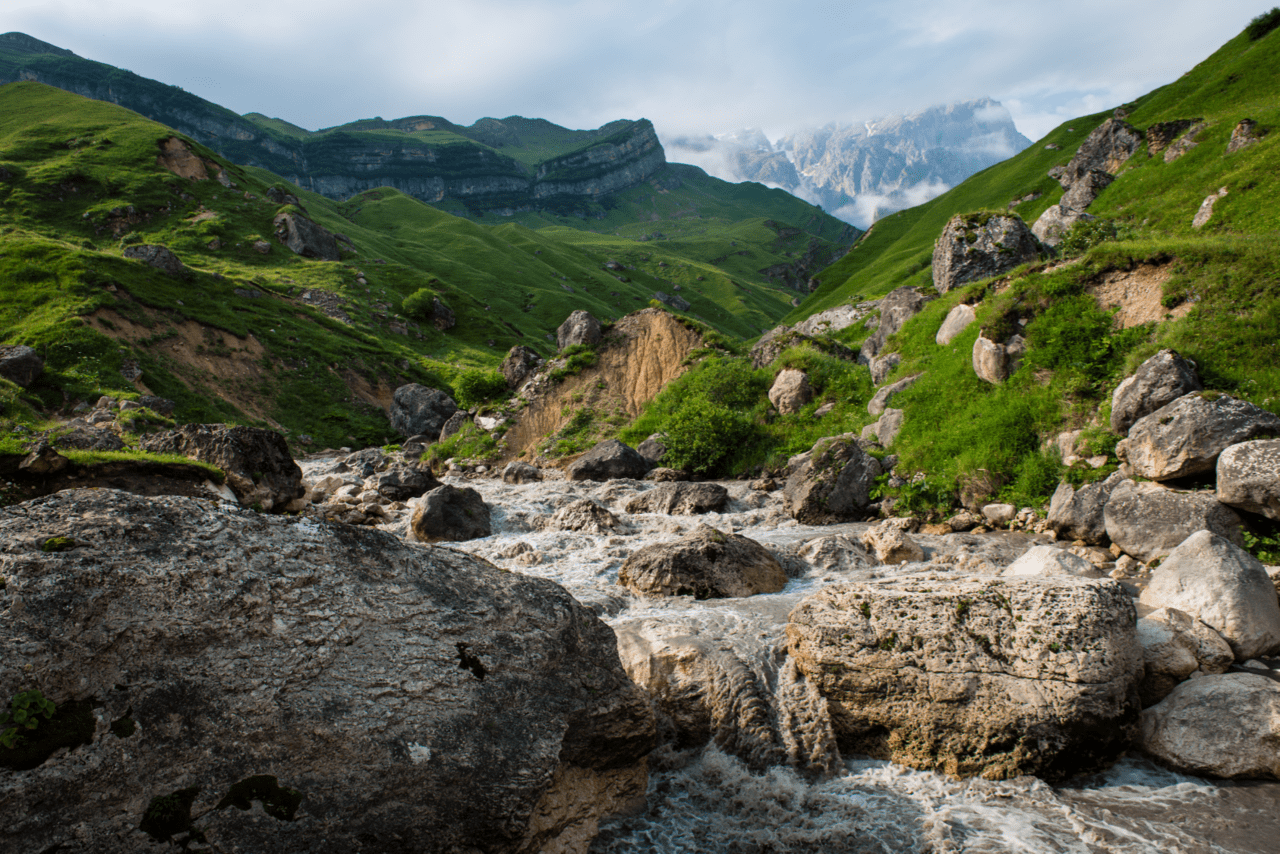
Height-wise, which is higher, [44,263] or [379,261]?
[379,261]

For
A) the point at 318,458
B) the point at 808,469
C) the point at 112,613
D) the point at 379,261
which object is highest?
the point at 379,261

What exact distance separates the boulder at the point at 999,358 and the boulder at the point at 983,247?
14.3 metres

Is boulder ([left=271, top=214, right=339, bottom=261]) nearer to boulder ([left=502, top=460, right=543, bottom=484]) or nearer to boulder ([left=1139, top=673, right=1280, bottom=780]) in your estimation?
boulder ([left=502, top=460, right=543, bottom=484])

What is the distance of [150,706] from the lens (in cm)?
552

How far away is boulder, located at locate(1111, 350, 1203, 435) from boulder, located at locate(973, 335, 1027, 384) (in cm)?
562

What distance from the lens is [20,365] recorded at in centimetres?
4172

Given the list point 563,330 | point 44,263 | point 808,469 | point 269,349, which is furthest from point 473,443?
point 44,263

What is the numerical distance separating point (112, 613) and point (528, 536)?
56.7ft

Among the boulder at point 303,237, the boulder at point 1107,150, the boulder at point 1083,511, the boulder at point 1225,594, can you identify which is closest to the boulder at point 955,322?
the boulder at point 1083,511

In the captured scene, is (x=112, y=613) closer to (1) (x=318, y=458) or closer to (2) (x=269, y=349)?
(1) (x=318, y=458)

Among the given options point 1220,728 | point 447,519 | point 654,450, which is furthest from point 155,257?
point 1220,728

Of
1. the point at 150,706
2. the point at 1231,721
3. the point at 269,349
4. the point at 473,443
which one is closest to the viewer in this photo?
the point at 150,706

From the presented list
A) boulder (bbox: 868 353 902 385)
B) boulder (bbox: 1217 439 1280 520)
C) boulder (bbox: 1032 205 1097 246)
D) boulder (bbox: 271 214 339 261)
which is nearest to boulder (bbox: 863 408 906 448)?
boulder (bbox: 868 353 902 385)

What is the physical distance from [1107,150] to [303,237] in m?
120
